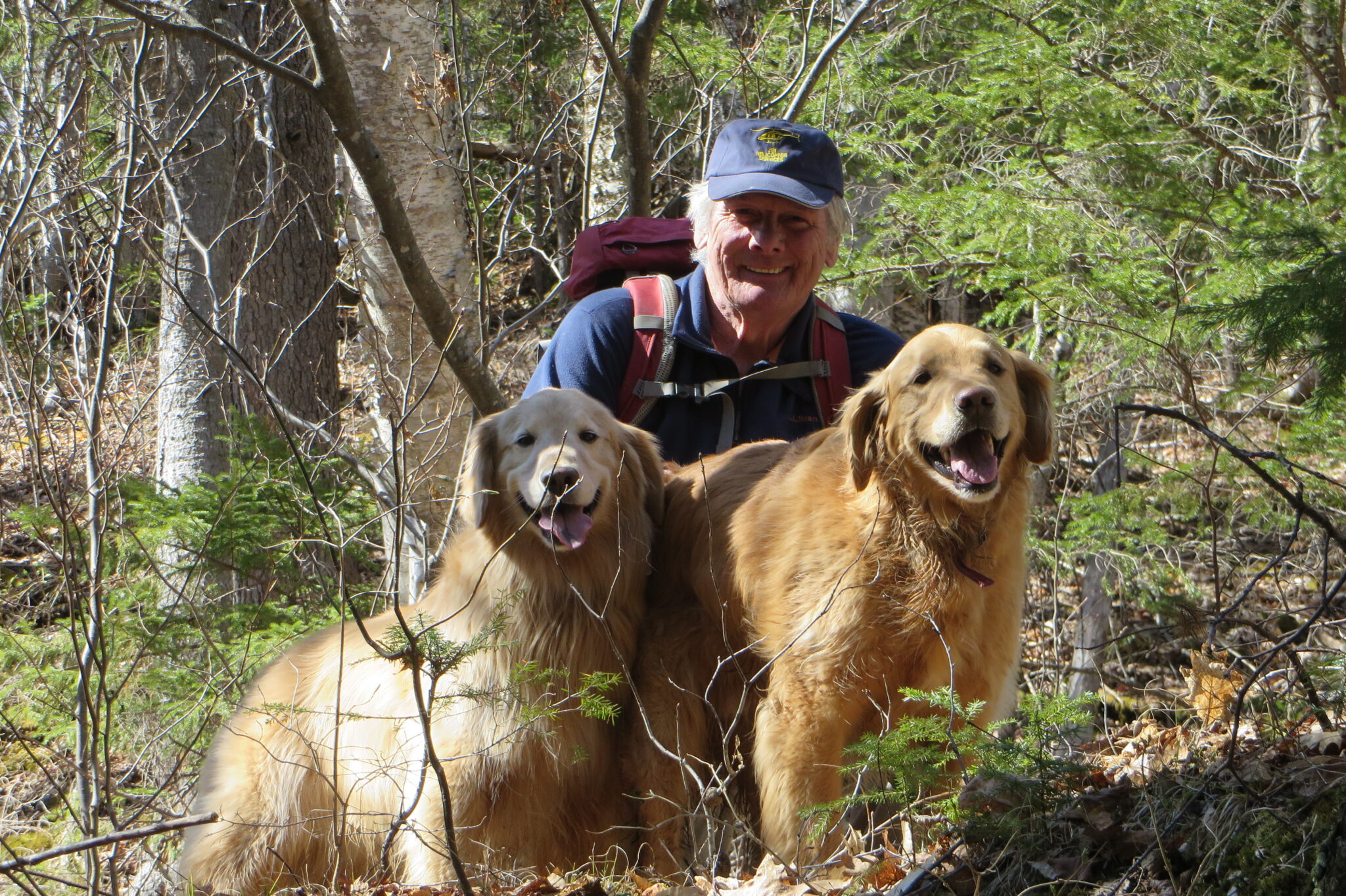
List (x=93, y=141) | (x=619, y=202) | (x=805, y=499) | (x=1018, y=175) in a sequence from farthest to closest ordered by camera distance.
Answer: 1. (x=93, y=141)
2. (x=619, y=202)
3. (x=1018, y=175)
4. (x=805, y=499)

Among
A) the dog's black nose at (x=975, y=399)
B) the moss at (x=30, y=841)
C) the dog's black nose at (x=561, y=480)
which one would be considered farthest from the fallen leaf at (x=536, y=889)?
the moss at (x=30, y=841)

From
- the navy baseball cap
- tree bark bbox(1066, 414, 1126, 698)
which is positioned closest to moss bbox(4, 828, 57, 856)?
the navy baseball cap

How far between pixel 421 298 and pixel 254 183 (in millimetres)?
4931

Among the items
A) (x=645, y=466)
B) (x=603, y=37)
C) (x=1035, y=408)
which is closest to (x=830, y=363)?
(x=645, y=466)

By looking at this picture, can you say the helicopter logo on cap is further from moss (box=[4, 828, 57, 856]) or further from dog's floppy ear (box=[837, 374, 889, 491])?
moss (box=[4, 828, 57, 856])

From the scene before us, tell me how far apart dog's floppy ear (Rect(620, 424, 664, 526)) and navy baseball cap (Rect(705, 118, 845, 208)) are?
122 cm

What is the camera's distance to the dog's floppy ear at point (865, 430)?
3852 millimetres

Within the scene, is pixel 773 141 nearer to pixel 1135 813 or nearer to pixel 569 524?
pixel 569 524

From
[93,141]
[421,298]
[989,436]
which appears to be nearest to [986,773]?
[989,436]

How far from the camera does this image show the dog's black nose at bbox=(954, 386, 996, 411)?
11.7ft

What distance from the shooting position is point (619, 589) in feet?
13.8

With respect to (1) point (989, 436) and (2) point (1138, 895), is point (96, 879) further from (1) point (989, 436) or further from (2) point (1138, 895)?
(1) point (989, 436)

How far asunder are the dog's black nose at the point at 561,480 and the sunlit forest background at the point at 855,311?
509mm

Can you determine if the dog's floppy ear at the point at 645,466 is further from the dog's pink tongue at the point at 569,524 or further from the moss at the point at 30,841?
the moss at the point at 30,841
